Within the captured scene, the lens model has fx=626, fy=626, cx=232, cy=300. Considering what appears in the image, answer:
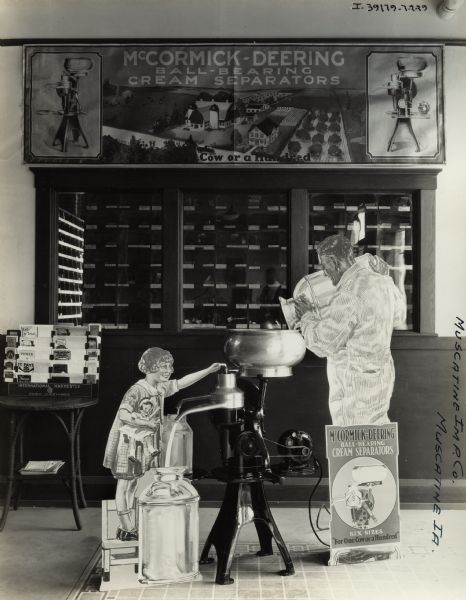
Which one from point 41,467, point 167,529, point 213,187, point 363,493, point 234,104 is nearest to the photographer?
point 167,529

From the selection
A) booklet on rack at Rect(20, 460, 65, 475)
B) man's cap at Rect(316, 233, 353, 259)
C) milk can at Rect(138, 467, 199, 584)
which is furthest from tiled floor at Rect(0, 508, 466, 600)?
man's cap at Rect(316, 233, 353, 259)

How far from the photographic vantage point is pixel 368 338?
361 centimetres

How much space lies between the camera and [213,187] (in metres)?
4.08

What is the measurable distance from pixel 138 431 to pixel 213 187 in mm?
1678

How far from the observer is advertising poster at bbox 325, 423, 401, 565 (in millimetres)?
3189

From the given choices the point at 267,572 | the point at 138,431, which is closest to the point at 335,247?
the point at 138,431

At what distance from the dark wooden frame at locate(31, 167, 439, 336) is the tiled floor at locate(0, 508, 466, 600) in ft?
4.17

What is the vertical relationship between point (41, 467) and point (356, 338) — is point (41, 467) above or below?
below

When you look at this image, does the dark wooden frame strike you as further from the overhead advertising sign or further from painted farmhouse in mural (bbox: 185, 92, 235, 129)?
painted farmhouse in mural (bbox: 185, 92, 235, 129)

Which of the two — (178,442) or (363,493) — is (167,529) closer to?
(178,442)

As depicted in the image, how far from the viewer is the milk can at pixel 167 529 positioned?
2928 mm

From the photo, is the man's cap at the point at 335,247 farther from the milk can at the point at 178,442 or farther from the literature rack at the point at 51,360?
the literature rack at the point at 51,360

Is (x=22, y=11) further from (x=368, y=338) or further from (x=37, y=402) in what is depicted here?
(x=368, y=338)

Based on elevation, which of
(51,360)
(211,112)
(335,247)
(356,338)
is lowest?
(51,360)
